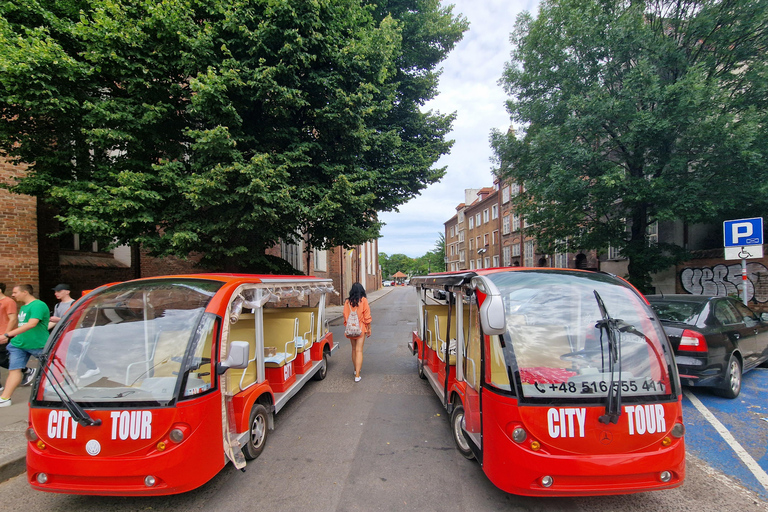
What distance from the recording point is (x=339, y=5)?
721cm

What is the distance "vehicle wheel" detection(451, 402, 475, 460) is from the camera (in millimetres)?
3494

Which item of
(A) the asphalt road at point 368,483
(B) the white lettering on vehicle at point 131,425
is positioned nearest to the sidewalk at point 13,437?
(A) the asphalt road at point 368,483

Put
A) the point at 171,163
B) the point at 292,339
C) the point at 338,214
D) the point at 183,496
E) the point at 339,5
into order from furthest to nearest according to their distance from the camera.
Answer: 1. the point at 338,214
2. the point at 339,5
3. the point at 171,163
4. the point at 292,339
5. the point at 183,496

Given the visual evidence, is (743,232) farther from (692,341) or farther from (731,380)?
(692,341)

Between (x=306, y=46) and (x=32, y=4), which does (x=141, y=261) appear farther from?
(x=306, y=46)

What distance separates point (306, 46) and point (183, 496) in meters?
7.21

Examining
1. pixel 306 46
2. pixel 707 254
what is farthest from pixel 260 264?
pixel 707 254

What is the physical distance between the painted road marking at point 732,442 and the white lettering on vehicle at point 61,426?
228 inches

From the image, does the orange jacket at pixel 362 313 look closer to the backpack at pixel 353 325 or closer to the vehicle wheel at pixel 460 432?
the backpack at pixel 353 325

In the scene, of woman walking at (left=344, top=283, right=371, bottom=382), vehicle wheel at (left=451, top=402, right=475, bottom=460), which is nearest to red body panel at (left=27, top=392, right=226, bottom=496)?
vehicle wheel at (left=451, top=402, right=475, bottom=460)

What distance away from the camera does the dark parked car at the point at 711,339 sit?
4707 millimetres

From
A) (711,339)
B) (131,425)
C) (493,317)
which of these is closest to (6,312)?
(131,425)

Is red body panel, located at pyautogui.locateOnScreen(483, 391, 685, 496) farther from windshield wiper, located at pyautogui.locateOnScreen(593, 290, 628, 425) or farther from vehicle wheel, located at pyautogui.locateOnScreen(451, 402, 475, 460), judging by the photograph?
vehicle wheel, located at pyautogui.locateOnScreen(451, 402, 475, 460)

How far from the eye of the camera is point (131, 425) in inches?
101
